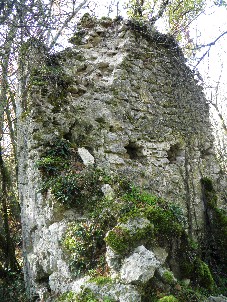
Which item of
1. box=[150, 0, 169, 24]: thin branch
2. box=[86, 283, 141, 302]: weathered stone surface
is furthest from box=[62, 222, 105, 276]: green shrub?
box=[150, 0, 169, 24]: thin branch

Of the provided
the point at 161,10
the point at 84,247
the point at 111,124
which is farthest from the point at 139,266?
the point at 161,10

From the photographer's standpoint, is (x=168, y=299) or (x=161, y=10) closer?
(x=168, y=299)

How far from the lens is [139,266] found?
3.01 m

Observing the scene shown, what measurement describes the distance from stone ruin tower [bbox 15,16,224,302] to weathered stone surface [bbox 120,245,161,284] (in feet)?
3.64

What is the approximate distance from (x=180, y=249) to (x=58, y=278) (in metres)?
1.47

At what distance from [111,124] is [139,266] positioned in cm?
321

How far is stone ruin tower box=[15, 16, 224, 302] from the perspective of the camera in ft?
15.6

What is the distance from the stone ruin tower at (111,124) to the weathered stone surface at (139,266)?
1109 mm

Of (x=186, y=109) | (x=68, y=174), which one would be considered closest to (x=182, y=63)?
(x=186, y=109)

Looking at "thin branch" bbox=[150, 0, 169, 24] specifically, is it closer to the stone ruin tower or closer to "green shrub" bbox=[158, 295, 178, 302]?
the stone ruin tower

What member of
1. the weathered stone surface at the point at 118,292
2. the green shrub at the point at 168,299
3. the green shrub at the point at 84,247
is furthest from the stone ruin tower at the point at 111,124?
the green shrub at the point at 168,299

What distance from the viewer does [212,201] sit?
6.38 m

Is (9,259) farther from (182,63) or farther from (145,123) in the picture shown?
(182,63)

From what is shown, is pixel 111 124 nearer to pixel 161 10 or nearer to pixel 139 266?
pixel 139 266
